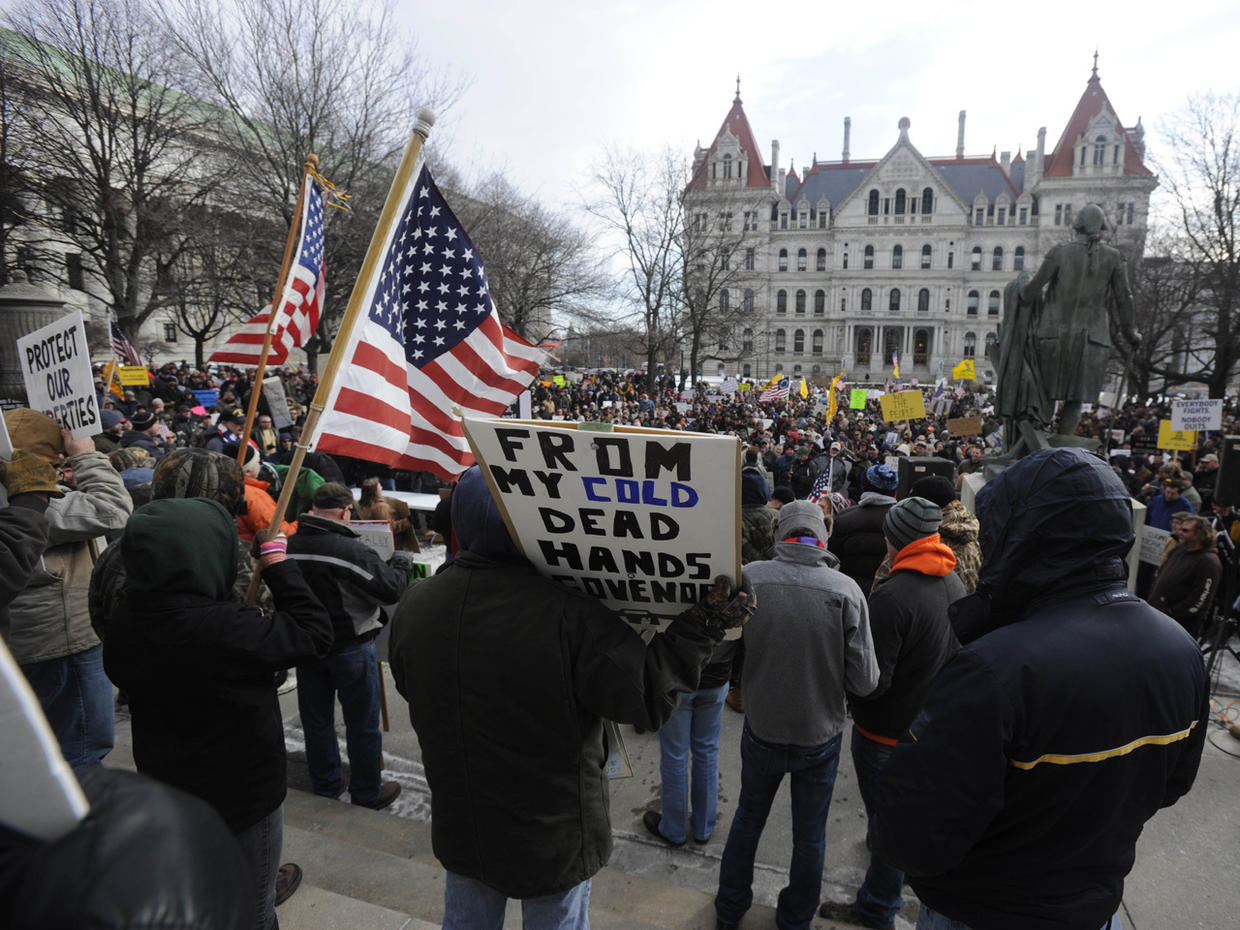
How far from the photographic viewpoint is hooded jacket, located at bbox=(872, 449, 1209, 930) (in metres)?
1.60

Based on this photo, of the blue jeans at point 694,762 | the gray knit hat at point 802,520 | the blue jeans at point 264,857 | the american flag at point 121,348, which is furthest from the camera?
the american flag at point 121,348

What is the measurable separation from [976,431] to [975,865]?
10246 millimetres

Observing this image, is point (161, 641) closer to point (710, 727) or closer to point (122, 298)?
point (710, 727)

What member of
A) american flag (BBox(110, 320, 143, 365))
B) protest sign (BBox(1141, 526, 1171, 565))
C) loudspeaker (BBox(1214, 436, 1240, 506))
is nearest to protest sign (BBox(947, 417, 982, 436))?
loudspeaker (BBox(1214, 436, 1240, 506))

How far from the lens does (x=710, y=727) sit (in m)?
3.54

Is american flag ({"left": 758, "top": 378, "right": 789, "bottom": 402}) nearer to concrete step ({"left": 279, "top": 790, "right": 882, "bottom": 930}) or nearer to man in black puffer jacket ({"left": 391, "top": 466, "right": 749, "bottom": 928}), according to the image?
concrete step ({"left": 279, "top": 790, "right": 882, "bottom": 930})

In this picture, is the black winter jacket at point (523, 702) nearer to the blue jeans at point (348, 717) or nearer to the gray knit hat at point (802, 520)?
the gray knit hat at point (802, 520)

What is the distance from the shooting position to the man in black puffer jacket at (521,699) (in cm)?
179

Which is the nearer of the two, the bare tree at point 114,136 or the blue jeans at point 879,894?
the blue jeans at point 879,894

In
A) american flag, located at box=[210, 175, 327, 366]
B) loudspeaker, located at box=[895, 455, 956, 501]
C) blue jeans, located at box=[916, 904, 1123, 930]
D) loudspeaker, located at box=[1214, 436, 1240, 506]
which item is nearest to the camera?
blue jeans, located at box=[916, 904, 1123, 930]

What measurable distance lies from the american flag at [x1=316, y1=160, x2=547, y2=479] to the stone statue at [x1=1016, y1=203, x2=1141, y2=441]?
5861mm

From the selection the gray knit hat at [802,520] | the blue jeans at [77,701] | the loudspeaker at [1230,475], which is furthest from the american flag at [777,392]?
the blue jeans at [77,701]

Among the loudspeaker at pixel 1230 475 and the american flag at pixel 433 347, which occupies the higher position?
the american flag at pixel 433 347

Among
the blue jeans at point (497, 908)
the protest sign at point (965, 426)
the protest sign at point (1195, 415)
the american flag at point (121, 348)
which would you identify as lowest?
the blue jeans at point (497, 908)
